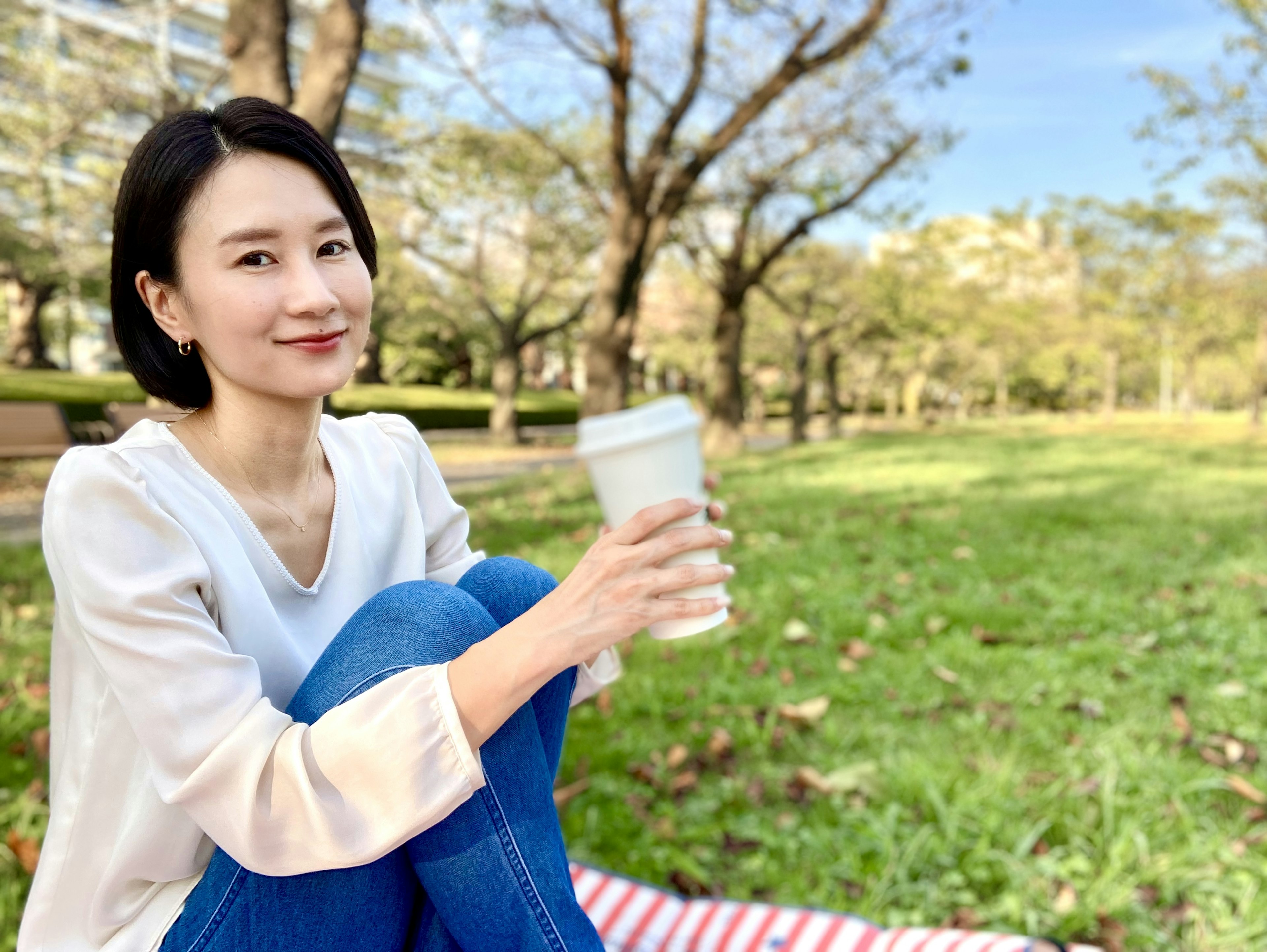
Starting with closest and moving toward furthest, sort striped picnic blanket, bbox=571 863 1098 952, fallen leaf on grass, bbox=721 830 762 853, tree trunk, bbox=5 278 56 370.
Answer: striped picnic blanket, bbox=571 863 1098 952
fallen leaf on grass, bbox=721 830 762 853
tree trunk, bbox=5 278 56 370

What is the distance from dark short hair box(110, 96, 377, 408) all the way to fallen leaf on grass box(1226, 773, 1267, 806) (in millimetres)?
2667

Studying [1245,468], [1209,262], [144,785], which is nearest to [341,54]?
[144,785]

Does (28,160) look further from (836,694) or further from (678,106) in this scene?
(836,694)

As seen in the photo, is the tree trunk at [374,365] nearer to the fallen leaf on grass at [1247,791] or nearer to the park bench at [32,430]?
the park bench at [32,430]

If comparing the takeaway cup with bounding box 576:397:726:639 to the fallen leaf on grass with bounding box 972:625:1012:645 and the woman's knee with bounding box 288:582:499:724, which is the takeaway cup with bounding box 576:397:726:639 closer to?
the woman's knee with bounding box 288:582:499:724

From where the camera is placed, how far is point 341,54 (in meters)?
4.89

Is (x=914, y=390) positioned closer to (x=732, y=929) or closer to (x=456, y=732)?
(x=732, y=929)

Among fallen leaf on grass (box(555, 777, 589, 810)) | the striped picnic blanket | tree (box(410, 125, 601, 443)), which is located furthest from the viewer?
tree (box(410, 125, 601, 443))

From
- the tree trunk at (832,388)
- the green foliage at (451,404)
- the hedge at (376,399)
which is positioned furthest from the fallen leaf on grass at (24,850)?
the tree trunk at (832,388)

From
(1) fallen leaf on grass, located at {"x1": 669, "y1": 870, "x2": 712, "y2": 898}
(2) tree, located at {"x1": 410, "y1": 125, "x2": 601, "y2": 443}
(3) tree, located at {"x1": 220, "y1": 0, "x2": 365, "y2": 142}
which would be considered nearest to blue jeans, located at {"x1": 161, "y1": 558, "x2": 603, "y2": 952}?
(1) fallen leaf on grass, located at {"x1": 669, "y1": 870, "x2": 712, "y2": 898}

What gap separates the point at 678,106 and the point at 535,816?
9.16 metres

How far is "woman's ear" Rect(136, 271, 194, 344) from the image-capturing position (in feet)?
4.07

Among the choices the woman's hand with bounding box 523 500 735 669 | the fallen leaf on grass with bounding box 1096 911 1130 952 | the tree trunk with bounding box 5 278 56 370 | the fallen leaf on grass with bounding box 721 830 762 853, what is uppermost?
the tree trunk with bounding box 5 278 56 370

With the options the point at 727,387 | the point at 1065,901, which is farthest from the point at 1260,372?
the point at 1065,901
